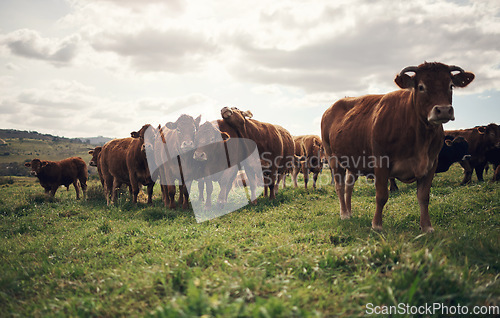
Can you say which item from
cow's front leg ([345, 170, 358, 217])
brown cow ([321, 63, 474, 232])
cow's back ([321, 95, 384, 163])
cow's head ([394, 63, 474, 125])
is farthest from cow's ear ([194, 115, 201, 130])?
cow's head ([394, 63, 474, 125])

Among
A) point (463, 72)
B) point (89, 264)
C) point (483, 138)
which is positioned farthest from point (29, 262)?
point (483, 138)

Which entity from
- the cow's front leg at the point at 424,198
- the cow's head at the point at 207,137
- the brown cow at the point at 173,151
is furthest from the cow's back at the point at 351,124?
the brown cow at the point at 173,151

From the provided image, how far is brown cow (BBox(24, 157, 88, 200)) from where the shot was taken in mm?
17297


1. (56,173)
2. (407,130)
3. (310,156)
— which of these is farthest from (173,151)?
(56,173)

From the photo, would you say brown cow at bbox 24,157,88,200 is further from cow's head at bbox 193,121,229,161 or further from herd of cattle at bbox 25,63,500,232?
cow's head at bbox 193,121,229,161

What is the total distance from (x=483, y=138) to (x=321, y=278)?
1323cm

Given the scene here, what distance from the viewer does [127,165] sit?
11711mm

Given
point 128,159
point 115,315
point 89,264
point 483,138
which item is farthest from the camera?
point 483,138

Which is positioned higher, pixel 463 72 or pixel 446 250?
pixel 463 72

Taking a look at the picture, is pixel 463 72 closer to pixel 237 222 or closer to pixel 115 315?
pixel 237 222

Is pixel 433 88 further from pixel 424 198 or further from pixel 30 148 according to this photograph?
pixel 30 148

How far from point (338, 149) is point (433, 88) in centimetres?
260

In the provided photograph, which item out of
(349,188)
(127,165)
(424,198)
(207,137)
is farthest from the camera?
(127,165)

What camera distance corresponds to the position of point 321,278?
12.9 feet
